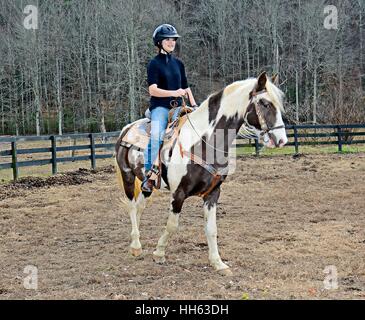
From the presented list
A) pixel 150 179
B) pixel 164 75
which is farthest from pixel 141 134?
pixel 164 75

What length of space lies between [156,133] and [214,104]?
0.81m

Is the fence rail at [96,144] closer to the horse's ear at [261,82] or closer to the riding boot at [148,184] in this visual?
the riding boot at [148,184]

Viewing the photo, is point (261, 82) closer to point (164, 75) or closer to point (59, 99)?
point (164, 75)

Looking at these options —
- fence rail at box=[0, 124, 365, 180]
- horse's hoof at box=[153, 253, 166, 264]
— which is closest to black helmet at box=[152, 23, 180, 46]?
horse's hoof at box=[153, 253, 166, 264]

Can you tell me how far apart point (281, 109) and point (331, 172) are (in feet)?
32.5

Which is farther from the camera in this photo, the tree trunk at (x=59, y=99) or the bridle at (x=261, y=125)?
the tree trunk at (x=59, y=99)

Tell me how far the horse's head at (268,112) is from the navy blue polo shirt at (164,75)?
3.79 ft

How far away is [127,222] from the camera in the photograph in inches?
336

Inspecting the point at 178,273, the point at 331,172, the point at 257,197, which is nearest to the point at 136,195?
the point at 178,273

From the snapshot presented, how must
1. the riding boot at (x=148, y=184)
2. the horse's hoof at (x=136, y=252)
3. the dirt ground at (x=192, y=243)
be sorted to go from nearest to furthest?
the dirt ground at (x=192, y=243), the riding boot at (x=148, y=184), the horse's hoof at (x=136, y=252)

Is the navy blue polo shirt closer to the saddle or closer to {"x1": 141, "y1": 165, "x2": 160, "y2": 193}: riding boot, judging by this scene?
the saddle

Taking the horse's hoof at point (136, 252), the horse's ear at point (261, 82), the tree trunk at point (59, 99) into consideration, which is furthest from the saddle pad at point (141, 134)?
the tree trunk at point (59, 99)

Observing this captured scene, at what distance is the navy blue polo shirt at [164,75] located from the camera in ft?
18.9
